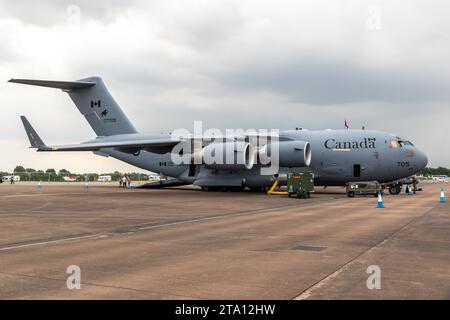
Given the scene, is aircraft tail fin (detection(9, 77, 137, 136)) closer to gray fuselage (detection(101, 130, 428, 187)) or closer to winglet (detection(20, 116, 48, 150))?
winglet (detection(20, 116, 48, 150))

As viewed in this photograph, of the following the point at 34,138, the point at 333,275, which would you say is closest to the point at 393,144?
the point at 333,275

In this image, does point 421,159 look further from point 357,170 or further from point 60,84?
point 60,84

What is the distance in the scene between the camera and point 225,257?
8312 millimetres

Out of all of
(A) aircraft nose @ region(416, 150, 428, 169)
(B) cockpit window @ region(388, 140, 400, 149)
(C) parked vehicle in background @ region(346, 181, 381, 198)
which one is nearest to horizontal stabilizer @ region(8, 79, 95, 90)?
(C) parked vehicle in background @ region(346, 181, 381, 198)

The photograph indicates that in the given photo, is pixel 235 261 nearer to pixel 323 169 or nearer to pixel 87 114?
pixel 323 169

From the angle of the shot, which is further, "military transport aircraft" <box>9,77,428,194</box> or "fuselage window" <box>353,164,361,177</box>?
"fuselage window" <box>353,164,361,177</box>

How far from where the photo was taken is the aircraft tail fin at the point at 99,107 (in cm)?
3675

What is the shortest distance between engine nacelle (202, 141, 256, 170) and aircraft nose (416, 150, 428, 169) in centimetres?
1097

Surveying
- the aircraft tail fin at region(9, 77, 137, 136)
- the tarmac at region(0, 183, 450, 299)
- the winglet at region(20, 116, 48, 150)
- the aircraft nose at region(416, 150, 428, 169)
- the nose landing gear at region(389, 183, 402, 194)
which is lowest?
the tarmac at region(0, 183, 450, 299)

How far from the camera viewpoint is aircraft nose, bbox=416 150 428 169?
30.0 m

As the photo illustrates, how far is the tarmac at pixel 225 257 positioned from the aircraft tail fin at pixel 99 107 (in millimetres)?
→ 23507
